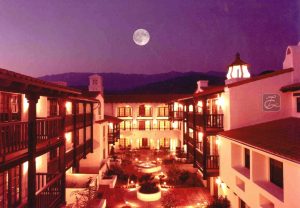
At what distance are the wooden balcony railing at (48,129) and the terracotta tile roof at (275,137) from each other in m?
9.84

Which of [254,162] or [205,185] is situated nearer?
[254,162]

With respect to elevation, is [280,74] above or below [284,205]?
above

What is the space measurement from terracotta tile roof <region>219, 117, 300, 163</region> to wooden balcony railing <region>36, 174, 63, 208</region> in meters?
9.83

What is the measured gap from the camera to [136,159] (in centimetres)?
Result: 3812

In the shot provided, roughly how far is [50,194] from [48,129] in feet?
10.3

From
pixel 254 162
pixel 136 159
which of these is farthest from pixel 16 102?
pixel 136 159

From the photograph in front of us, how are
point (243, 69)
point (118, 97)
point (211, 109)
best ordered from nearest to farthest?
point (243, 69) → point (211, 109) → point (118, 97)

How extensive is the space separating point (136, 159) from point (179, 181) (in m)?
12.5

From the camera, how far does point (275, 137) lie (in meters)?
13.0

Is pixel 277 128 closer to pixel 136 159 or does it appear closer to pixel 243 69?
pixel 243 69

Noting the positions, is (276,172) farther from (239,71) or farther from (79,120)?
(79,120)

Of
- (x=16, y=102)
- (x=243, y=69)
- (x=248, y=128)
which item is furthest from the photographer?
(x=243, y=69)

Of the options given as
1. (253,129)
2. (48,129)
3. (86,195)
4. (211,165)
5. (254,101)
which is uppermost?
(254,101)

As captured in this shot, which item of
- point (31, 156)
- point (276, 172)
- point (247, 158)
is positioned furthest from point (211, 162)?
point (31, 156)
